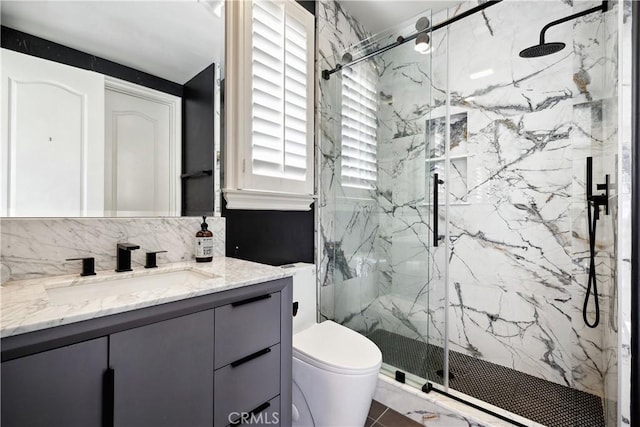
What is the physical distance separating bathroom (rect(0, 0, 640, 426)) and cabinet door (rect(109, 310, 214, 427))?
10.7 inches

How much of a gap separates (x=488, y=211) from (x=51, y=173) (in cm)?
243

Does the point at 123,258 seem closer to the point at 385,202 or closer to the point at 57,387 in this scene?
the point at 57,387

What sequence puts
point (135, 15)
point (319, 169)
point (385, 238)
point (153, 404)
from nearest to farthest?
1. point (153, 404)
2. point (135, 15)
3. point (385, 238)
4. point (319, 169)

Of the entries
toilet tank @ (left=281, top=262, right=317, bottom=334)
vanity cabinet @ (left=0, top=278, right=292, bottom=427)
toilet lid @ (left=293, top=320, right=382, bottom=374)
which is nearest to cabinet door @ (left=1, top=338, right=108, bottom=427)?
vanity cabinet @ (left=0, top=278, right=292, bottom=427)

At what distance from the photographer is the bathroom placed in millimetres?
1135

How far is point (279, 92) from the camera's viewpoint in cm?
172

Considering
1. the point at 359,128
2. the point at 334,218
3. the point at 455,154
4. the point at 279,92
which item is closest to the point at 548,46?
the point at 455,154

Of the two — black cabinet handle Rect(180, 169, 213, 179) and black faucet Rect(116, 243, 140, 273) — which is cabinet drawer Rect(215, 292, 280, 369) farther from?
black cabinet handle Rect(180, 169, 213, 179)

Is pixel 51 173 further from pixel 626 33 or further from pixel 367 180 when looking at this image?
pixel 626 33

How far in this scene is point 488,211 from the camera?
2.11 m

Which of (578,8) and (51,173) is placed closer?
(51,173)

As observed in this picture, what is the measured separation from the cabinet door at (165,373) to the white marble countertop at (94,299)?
0.08 metres

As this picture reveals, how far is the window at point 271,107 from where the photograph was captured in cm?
154

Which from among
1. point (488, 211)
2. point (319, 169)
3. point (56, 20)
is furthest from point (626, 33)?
point (56, 20)
